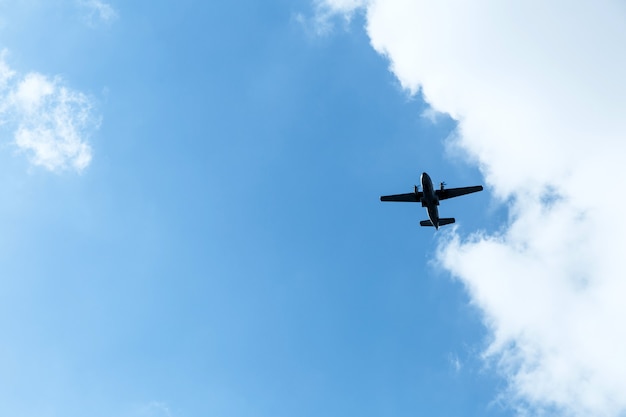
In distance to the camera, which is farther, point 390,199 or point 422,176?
point 390,199

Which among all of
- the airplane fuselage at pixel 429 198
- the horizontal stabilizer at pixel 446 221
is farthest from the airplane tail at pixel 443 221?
the airplane fuselage at pixel 429 198

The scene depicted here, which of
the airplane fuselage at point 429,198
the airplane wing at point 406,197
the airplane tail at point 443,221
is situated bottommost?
the airplane fuselage at point 429,198

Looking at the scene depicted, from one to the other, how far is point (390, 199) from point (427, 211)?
21.7ft

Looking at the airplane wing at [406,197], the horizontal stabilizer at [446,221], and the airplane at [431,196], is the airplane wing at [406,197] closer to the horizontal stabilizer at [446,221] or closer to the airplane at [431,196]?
the airplane at [431,196]

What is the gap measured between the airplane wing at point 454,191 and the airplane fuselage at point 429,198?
5.09ft

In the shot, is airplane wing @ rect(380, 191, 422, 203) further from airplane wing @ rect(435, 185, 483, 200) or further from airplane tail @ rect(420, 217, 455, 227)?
airplane tail @ rect(420, 217, 455, 227)

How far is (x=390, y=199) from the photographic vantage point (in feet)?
398

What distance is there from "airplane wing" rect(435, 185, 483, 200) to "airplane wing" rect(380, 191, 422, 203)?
346 centimetres

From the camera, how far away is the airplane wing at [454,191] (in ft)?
390

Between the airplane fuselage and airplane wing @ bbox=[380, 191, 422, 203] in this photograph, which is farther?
airplane wing @ bbox=[380, 191, 422, 203]

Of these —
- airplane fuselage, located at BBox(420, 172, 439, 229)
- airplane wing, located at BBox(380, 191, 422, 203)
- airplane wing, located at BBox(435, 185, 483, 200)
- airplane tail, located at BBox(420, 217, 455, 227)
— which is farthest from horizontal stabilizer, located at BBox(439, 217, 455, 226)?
airplane wing, located at BBox(380, 191, 422, 203)

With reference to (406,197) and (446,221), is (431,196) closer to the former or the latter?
(406,197)

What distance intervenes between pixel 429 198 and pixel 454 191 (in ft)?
18.1

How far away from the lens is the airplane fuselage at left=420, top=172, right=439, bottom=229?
113625 millimetres
